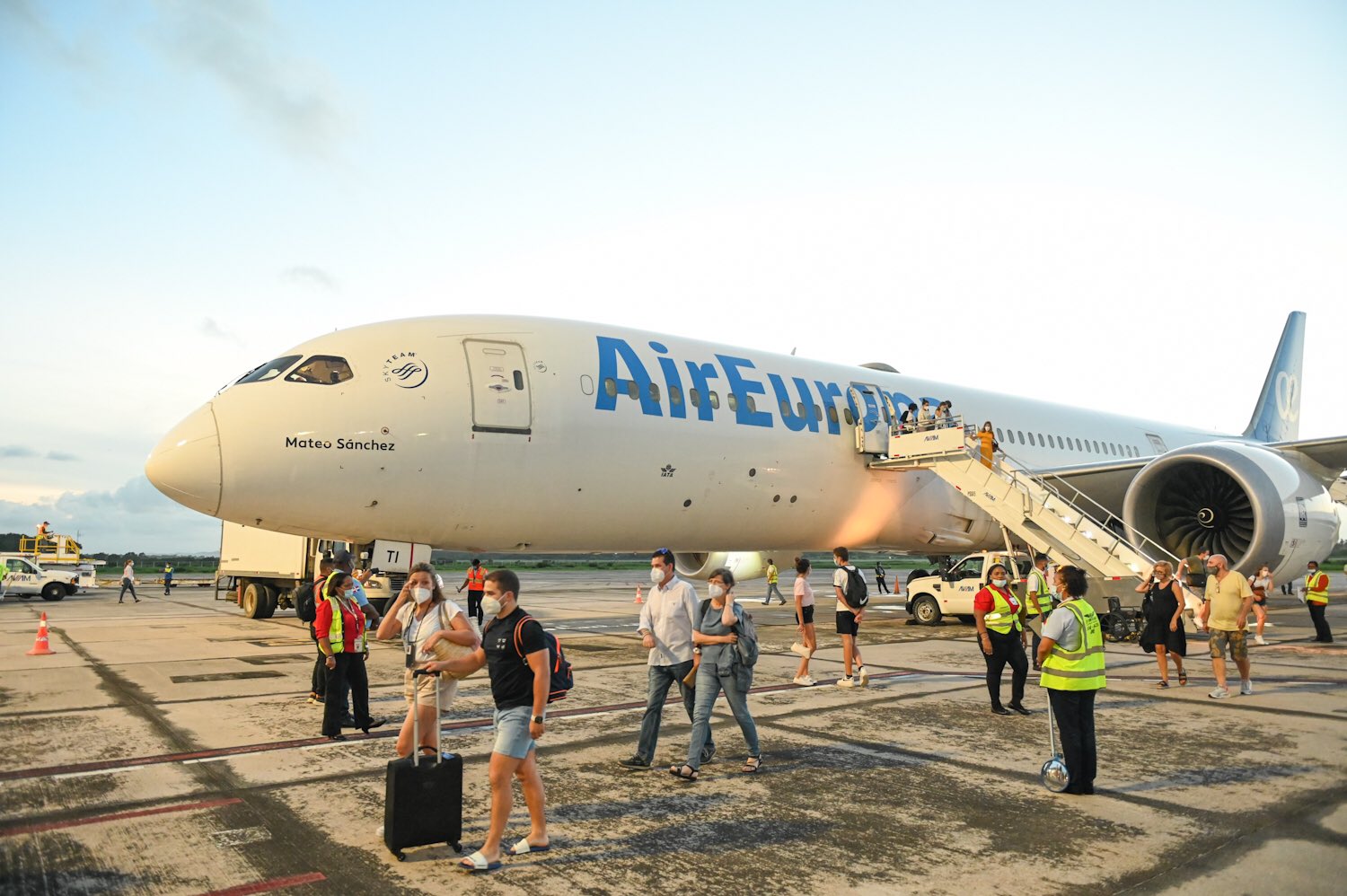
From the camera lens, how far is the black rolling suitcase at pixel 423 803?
4.77 meters

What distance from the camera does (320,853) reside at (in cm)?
483

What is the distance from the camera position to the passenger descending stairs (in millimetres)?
14523

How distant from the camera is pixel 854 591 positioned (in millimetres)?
10711

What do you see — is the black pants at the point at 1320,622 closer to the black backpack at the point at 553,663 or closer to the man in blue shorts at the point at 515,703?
the black backpack at the point at 553,663

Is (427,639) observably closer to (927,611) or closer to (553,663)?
(553,663)

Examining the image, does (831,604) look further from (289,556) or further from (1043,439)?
(289,556)

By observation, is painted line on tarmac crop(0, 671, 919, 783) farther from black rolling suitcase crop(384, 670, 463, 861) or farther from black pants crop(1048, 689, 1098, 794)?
black pants crop(1048, 689, 1098, 794)

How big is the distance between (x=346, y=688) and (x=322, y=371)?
478 centimetres

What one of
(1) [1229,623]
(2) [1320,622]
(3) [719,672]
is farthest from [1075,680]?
(2) [1320,622]

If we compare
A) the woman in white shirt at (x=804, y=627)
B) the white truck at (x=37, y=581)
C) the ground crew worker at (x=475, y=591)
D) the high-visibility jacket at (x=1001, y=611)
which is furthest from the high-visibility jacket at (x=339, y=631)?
the white truck at (x=37, y=581)

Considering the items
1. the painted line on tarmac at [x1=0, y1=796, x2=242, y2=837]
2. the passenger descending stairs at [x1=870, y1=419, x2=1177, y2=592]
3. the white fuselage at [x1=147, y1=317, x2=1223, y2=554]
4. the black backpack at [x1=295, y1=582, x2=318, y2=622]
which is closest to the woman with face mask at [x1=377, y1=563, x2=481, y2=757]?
the painted line on tarmac at [x1=0, y1=796, x2=242, y2=837]

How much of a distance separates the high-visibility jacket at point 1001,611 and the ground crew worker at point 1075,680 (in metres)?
2.57

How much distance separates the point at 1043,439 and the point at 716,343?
995 centimetres

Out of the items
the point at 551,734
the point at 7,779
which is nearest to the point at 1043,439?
the point at 551,734
